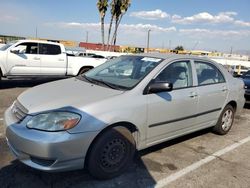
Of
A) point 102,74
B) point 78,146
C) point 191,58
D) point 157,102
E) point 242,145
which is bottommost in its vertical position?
point 242,145

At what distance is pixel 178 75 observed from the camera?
425 cm

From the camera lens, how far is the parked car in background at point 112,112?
9.65ft

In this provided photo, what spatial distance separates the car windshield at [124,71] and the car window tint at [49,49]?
20.1 feet

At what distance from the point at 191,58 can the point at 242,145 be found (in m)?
1.90

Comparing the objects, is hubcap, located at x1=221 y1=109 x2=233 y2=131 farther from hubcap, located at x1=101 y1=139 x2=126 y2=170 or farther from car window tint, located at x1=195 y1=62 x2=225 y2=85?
hubcap, located at x1=101 y1=139 x2=126 y2=170

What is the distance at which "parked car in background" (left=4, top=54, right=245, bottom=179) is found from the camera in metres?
2.94

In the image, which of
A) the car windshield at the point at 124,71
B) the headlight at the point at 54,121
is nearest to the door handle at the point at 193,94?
the car windshield at the point at 124,71

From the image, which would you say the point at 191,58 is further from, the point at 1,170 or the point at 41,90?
the point at 1,170

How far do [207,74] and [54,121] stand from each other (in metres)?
3.00

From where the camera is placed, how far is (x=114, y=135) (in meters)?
3.27

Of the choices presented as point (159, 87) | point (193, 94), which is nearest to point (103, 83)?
point (159, 87)

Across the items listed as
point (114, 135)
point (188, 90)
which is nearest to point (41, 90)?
point (114, 135)

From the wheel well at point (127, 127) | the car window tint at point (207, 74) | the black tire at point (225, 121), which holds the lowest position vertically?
the black tire at point (225, 121)

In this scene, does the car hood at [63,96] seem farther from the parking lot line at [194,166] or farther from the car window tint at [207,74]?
the car window tint at [207,74]
